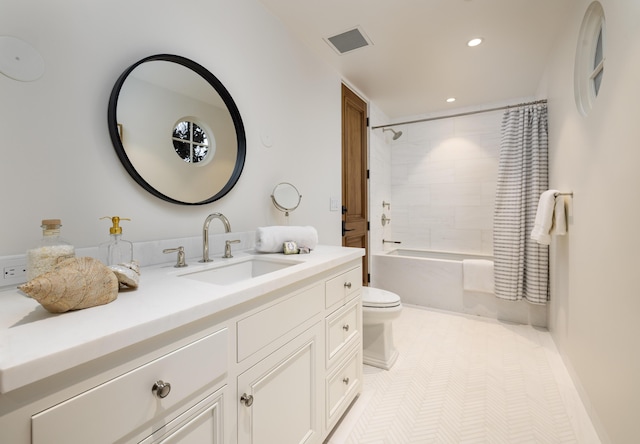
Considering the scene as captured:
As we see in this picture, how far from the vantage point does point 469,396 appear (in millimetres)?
1748

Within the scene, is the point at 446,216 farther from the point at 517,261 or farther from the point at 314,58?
the point at 314,58

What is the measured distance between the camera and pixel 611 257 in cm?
129

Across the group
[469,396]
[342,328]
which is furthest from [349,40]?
[469,396]

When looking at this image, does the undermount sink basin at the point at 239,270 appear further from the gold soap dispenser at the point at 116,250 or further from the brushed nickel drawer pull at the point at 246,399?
the brushed nickel drawer pull at the point at 246,399

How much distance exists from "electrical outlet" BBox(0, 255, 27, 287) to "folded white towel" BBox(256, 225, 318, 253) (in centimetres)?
86

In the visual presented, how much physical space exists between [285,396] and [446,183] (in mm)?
3447

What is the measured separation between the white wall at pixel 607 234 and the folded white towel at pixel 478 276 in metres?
0.86

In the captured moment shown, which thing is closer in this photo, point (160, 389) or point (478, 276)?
point (160, 389)

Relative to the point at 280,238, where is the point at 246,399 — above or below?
below

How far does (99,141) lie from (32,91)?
0.22 m

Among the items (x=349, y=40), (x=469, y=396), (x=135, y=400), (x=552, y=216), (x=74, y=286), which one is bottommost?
(x=469, y=396)

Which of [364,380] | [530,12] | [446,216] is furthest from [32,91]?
[446,216]

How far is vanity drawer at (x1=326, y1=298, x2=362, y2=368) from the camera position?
1354 mm

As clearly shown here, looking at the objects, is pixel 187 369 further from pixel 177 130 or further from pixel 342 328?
pixel 177 130
